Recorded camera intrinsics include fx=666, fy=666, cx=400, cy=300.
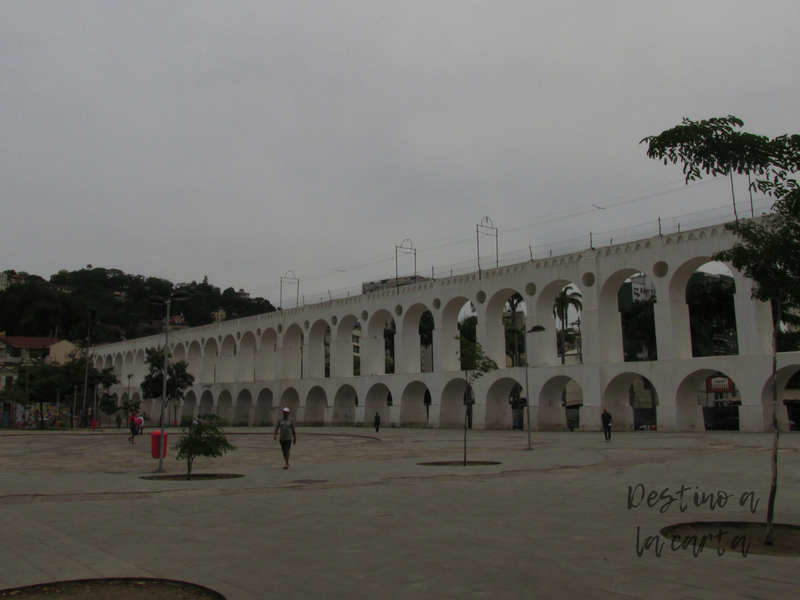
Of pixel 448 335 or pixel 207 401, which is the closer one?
pixel 448 335

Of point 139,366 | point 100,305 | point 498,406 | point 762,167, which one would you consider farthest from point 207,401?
point 100,305

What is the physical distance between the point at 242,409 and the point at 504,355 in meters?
28.8

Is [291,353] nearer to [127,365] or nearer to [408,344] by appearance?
[408,344]

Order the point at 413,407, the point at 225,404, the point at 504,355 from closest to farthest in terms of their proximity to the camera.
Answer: the point at 504,355, the point at 413,407, the point at 225,404

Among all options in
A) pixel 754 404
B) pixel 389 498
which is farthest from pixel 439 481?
pixel 754 404

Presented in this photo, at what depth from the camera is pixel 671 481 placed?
11859 mm

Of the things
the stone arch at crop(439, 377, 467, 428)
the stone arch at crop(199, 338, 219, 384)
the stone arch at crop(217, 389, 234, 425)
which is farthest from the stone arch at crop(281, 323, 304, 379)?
the stone arch at crop(439, 377, 467, 428)

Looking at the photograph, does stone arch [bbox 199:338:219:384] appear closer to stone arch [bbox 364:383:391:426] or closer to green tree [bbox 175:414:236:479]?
stone arch [bbox 364:383:391:426]

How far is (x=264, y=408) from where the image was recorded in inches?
2263

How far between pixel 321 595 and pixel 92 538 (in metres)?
3.48

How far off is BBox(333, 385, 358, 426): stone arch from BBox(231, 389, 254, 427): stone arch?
12.4m

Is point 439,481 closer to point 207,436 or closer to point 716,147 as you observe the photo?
point 207,436

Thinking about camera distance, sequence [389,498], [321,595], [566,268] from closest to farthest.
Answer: [321,595]
[389,498]
[566,268]

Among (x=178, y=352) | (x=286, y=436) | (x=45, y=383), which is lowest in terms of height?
(x=286, y=436)
